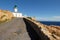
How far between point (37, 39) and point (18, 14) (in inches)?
4416

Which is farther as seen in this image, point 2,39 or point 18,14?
point 18,14

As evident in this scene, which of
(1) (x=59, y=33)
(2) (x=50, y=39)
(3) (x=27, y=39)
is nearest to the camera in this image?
(2) (x=50, y=39)

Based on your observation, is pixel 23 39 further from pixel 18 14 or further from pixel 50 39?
pixel 18 14

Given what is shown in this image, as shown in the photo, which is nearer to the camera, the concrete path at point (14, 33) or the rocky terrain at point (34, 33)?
the rocky terrain at point (34, 33)

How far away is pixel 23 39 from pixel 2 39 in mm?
1919

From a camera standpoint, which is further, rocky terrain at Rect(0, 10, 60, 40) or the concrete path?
the concrete path

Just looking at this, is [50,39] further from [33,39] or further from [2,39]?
[2,39]

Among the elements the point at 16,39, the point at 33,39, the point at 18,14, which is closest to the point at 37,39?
the point at 33,39

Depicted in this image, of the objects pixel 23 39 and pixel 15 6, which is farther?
pixel 15 6

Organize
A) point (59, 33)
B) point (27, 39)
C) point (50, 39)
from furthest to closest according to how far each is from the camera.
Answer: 1. point (27, 39)
2. point (59, 33)
3. point (50, 39)

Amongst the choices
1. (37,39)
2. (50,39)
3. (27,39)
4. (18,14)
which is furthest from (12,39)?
(18,14)

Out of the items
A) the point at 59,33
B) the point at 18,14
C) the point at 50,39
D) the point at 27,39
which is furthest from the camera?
the point at 18,14

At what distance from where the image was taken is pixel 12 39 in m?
14.8

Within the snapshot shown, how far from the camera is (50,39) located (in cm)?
988
